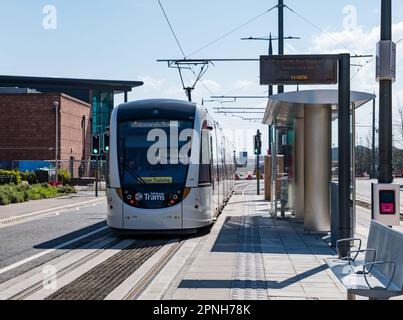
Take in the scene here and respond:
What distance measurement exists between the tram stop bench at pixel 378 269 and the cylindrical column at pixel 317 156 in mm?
6715

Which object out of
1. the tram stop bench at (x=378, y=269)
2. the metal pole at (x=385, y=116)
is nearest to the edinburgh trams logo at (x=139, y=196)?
the metal pole at (x=385, y=116)

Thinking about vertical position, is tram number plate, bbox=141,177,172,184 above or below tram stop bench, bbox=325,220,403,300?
above

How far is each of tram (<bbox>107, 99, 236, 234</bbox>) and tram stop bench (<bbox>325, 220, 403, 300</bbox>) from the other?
688cm

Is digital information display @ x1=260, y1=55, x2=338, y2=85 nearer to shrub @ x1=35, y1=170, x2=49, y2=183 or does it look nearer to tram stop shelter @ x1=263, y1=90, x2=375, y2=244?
tram stop shelter @ x1=263, y1=90, x2=375, y2=244

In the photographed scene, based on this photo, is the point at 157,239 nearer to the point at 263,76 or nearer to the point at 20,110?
the point at 263,76

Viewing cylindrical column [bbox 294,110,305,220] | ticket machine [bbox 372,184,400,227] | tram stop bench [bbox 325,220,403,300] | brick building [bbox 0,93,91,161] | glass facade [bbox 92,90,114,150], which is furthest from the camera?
glass facade [bbox 92,90,114,150]

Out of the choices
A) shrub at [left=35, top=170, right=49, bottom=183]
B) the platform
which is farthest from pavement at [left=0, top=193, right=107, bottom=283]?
shrub at [left=35, top=170, right=49, bottom=183]

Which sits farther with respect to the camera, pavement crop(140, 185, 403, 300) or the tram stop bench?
pavement crop(140, 185, 403, 300)

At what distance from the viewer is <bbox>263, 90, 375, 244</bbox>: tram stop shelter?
43.3 ft

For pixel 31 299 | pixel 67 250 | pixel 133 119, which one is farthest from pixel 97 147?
pixel 31 299

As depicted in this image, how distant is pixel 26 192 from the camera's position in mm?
31375

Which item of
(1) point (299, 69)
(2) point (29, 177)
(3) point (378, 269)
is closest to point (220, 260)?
(1) point (299, 69)

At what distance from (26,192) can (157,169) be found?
58.3ft

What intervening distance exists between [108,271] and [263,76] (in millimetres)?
4366
